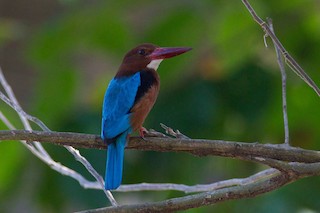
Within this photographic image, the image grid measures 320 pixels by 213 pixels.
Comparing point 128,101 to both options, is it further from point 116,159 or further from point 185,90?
point 185,90

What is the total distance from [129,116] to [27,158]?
1415mm

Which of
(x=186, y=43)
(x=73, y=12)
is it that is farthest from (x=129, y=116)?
(x=73, y=12)

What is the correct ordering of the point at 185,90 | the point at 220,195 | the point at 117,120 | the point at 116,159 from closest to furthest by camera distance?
the point at 220,195
the point at 116,159
the point at 117,120
the point at 185,90

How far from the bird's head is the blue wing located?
9cm

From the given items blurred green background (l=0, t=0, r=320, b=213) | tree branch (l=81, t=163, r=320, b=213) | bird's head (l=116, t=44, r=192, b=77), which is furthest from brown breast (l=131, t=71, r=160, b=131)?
blurred green background (l=0, t=0, r=320, b=213)

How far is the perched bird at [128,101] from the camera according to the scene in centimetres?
281

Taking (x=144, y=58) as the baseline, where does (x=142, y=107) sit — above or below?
below

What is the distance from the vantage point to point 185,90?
4.26 m

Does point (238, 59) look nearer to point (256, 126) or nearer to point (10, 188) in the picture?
point (256, 126)

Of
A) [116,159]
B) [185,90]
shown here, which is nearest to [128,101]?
[116,159]

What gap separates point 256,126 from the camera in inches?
166

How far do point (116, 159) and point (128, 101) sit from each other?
0.28m

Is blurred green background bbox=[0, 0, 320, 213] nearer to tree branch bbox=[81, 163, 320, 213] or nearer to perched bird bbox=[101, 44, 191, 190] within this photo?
perched bird bbox=[101, 44, 191, 190]

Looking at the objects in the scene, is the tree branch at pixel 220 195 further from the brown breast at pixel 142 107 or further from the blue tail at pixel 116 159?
the brown breast at pixel 142 107
